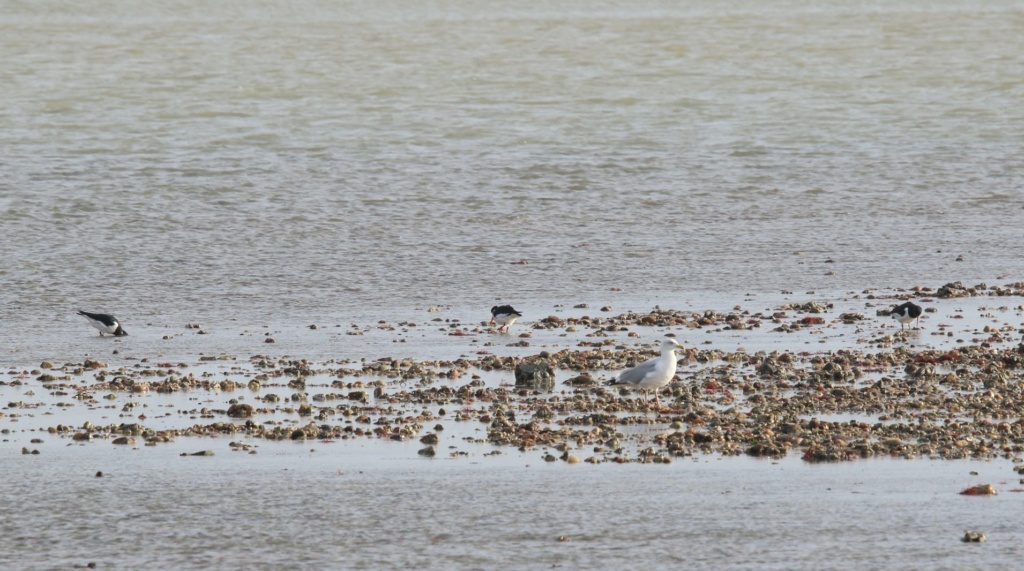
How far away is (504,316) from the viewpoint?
17.2 meters

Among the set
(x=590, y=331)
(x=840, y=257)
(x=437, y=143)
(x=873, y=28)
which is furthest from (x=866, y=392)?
(x=873, y=28)

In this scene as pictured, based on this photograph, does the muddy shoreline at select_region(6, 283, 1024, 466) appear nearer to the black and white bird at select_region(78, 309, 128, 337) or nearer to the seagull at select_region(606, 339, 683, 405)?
the seagull at select_region(606, 339, 683, 405)

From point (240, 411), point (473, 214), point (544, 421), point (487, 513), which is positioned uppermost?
point (473, 214)

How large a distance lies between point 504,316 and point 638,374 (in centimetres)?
436

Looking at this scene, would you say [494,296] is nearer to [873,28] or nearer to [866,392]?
[866,392]

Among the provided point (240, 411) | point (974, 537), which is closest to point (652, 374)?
point (240, 411)

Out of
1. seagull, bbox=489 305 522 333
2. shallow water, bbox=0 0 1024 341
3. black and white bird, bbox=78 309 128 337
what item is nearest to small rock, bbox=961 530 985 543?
→ seagull, bbox=489 305 522 333

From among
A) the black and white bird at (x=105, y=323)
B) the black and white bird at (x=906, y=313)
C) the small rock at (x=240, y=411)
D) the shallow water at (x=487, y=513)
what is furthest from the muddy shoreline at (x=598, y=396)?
the black and white bird at (x=105, y=323)

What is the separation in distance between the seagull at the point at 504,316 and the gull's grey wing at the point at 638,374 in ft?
13.3

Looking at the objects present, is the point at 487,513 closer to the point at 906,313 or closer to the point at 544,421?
the point at 544,421

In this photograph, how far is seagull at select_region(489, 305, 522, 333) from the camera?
17172 mm

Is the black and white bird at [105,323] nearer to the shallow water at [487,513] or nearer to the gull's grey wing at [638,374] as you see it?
the shallow water at [487,513]

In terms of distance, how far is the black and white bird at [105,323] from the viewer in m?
17.0

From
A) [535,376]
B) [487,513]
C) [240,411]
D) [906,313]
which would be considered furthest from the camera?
[906,313]
